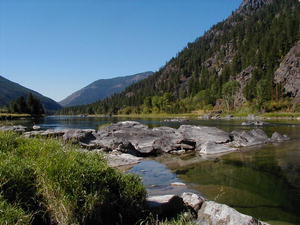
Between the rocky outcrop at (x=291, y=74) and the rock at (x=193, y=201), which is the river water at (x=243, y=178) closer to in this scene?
the rock at (x=193, y=201)

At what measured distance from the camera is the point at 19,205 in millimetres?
7410

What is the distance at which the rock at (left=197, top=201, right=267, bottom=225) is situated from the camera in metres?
9.02

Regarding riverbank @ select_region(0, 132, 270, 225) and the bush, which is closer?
the bush

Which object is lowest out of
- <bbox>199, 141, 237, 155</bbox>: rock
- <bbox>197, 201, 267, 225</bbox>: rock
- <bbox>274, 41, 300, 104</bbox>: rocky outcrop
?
<bbox>199, 141, 237, 155</bbox>: rock

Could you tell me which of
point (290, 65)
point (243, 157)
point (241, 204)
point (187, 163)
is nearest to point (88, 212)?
point (241, 204)

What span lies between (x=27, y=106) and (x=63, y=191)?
155578 mm

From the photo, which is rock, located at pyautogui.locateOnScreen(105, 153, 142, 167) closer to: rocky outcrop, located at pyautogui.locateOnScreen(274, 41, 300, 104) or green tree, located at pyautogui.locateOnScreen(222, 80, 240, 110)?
rocky outcrop, located at pyautogui.locateOnScreen(274, 41, 300, 104)

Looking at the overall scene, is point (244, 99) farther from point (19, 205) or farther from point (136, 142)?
point (19, 205)

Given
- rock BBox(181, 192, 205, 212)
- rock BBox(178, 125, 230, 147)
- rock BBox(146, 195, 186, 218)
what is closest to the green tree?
rock BBox(178, 125, 230, 147)

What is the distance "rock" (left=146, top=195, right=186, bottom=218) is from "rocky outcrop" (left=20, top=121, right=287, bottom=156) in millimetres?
17610

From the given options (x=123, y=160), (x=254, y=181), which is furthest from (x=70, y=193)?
(x=123, y=160)

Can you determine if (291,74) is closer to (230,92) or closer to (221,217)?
(230,92)

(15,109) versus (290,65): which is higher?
(290,65)

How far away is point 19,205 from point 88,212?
183 cm
